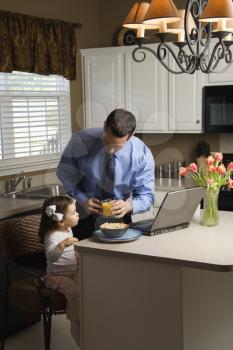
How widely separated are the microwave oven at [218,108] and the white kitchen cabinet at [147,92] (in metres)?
0.43

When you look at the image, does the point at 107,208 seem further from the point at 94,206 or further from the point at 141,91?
the point at 141,91

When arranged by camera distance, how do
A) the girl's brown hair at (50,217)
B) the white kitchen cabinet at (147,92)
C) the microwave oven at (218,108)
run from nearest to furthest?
the girl's brown hair at (50,217) → the microwave oven at (218,108) → the white kitchen cabinet at (147,92)

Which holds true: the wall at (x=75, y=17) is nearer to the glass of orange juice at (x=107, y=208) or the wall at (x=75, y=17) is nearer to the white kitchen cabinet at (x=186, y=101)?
the white kitchen cabinet at (x=186, y=101)

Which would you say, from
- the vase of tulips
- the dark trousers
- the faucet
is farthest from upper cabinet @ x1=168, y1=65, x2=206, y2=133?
the vase of tulips

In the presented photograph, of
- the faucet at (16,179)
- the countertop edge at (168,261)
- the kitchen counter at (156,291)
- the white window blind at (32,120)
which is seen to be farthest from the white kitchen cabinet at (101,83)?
the countertop edge at (168,261)

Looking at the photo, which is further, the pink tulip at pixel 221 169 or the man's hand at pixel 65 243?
the man's hand at pixel 65 243

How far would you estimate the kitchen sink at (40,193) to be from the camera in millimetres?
4375

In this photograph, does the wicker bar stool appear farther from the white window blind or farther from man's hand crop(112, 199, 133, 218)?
the white window blind

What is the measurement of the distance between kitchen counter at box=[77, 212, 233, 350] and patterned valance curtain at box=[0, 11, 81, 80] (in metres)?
2.35

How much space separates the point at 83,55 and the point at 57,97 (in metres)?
0.56

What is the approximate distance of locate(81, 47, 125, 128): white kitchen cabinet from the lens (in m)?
5.16

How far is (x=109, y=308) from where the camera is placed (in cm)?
246

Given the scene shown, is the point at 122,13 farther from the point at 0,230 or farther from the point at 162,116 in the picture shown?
the point at 0,230

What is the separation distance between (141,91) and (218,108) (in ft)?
2.65
